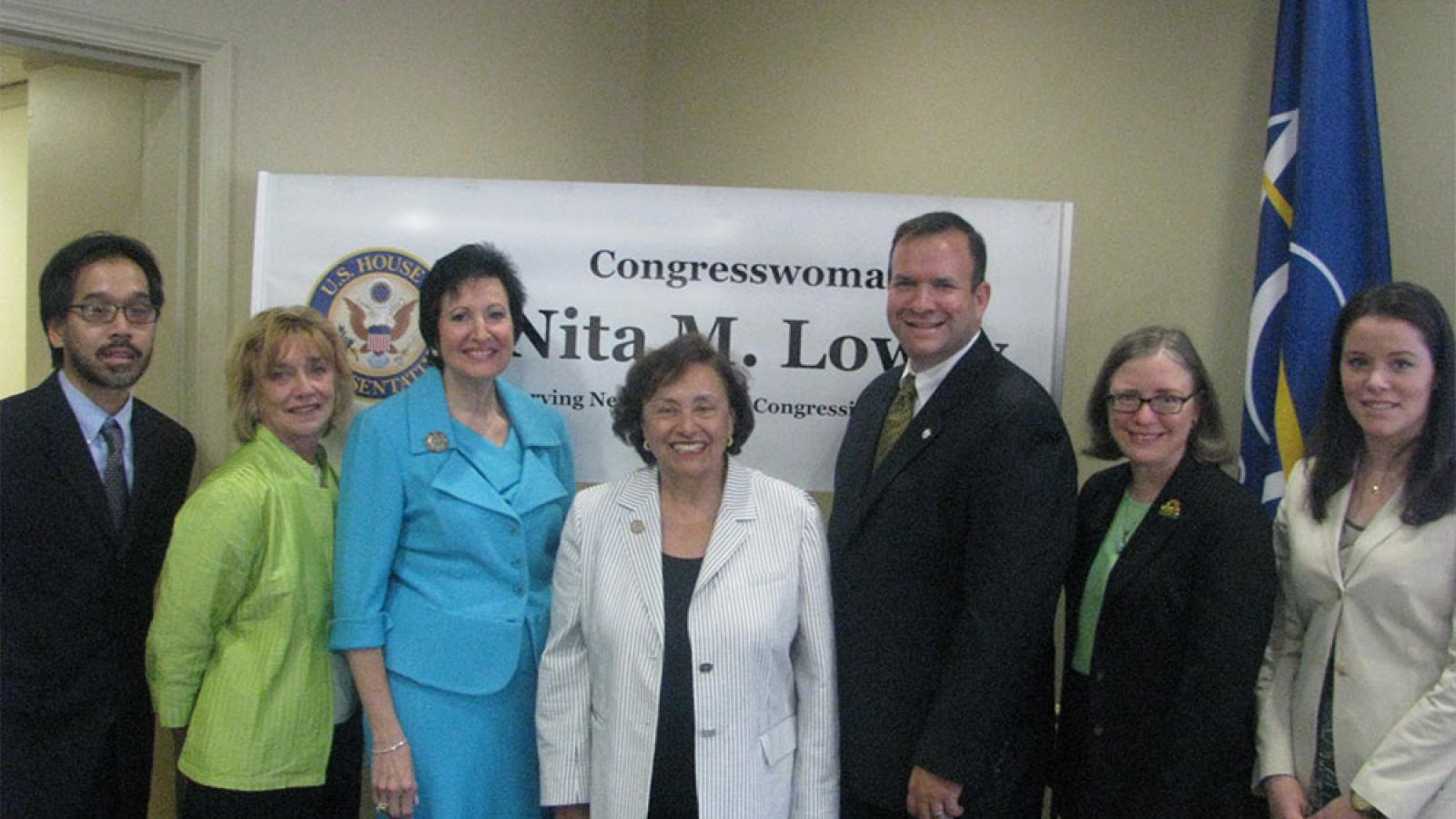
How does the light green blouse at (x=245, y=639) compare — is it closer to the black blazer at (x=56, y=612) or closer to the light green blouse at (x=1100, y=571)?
the black blazer at (x=56, y=612)

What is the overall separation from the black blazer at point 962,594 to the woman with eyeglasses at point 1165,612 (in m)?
0.10

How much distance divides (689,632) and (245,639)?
2.75 ft

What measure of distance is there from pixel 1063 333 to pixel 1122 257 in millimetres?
381

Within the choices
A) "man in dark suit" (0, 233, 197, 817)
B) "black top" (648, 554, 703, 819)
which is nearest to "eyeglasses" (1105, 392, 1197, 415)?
"black top" (648, 554, 703, 819)

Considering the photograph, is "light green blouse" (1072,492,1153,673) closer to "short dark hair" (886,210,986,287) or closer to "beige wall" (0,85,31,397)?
"short dark hair" (886,210,986,287)

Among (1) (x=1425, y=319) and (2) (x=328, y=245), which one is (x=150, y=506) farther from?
(1) (x=1425, y=319)

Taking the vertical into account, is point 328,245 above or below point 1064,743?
above

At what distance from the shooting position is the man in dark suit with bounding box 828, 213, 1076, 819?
1.82m

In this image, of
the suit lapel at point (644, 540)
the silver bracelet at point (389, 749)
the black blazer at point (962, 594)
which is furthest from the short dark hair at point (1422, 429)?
the silver bracelet at point (389, 749)

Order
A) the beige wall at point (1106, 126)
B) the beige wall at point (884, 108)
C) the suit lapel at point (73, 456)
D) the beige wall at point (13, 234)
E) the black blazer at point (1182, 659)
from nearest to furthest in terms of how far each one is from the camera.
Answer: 1. the black blazer at point (1182, 659)
2. the suit lapel at point (73, 456)
3. the beige wall at point (1106, 126)
4. the beige wall at point (884, 108)
5. the beige wall at point (13, 234)

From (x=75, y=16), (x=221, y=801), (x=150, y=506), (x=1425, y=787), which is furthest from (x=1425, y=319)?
(x=75, y=16)

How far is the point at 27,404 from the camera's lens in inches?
82.2

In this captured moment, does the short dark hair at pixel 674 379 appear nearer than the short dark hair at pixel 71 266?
Yes

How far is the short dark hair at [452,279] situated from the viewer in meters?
2.12
